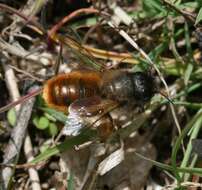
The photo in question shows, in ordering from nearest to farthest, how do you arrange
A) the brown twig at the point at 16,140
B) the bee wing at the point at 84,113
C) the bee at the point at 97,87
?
the bee wing at the point at 84,113 → the bee at the point at 97,87 → the brown twig at the point at 16,140

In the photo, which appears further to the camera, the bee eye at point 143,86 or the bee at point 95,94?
the bee eye at point 143,86

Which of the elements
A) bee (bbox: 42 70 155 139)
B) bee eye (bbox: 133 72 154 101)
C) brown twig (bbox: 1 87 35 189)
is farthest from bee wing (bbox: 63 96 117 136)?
brown twig (bbox: 1 87 35 189)

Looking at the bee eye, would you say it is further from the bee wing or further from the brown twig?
the brown twig

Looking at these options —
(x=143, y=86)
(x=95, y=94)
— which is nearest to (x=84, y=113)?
(x=95, y=94)

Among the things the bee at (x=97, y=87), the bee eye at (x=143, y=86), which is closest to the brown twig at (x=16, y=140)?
the bee at (x=97, y=87)

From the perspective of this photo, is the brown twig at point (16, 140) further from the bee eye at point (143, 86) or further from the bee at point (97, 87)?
the bee eye at point (143, 86)

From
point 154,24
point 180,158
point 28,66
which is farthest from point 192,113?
point 28,66

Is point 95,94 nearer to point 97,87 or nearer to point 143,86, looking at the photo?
point 97,87
